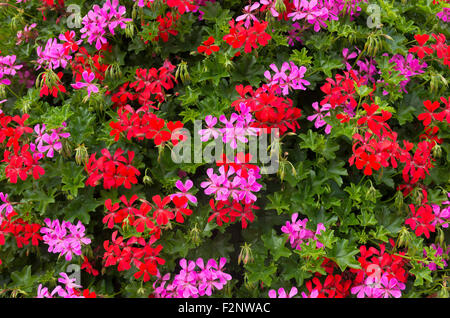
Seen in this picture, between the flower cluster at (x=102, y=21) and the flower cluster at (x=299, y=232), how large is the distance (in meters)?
1.12

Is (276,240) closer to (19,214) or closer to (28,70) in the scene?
(19,214)

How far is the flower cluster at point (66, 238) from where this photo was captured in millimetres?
1893

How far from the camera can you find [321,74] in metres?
2.12

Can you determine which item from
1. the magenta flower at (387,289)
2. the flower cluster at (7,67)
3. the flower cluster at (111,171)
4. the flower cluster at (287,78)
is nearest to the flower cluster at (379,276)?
the magenta flower at (387,289)

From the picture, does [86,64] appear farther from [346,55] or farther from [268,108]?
[346,55]

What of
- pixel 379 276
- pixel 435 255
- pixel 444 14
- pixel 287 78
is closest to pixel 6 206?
pixel 287 78

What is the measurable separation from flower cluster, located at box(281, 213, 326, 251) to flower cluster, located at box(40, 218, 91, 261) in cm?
83

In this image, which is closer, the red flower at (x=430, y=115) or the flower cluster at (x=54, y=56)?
the red flower at (x=430, y=115)

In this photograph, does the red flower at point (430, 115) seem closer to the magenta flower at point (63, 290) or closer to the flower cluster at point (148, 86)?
the flower cluster at point (148, 86)

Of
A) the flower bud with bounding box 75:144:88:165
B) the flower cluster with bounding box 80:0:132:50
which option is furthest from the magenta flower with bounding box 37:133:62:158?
the flower cluster with bounding box 80:0:132:50

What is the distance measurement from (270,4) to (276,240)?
1.00 metres

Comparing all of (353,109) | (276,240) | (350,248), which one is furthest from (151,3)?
(350,248)

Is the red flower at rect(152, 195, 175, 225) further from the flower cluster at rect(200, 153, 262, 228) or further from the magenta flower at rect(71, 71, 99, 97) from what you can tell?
the magenta flower at rect(71, 71, 99, 97)

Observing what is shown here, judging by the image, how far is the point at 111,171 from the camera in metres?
1.84
